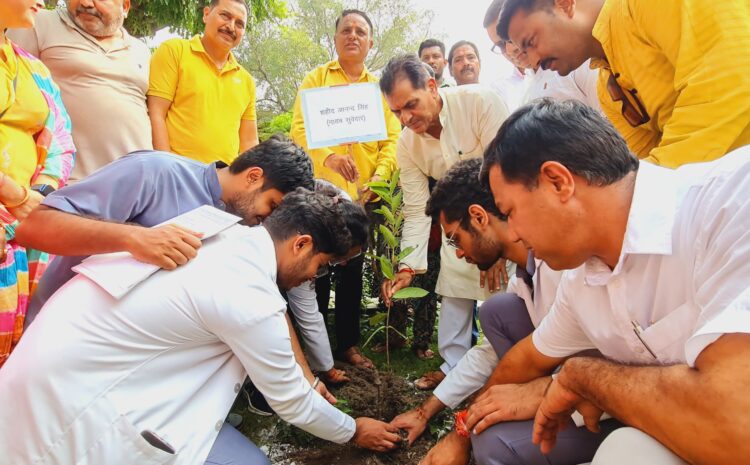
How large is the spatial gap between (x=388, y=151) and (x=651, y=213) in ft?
7.18

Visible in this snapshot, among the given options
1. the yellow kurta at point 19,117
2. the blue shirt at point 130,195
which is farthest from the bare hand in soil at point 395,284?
the yellow kurta at point 19,117

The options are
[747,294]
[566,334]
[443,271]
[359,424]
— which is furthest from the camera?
[443,271]

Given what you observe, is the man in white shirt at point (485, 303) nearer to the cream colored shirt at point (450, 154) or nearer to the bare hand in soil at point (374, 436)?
the bare hand in soil at point (374, 436)

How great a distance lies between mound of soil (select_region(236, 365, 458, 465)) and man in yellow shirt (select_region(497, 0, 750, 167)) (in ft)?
4.60

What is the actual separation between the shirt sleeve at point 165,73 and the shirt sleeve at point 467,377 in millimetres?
2209

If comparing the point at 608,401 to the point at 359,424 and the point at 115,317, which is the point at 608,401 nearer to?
the point at 359,424

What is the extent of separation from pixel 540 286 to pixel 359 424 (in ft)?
2.85

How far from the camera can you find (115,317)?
127cm

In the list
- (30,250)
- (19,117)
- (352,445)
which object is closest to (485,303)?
(352,445)

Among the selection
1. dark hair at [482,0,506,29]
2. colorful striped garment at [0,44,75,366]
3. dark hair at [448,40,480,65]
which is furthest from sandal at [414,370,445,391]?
dark hair at [448,40,480,65]

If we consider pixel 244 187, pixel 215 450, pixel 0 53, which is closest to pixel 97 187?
pixel 244 187

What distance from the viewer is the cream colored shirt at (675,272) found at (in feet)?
2.74

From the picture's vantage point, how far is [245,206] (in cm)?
198

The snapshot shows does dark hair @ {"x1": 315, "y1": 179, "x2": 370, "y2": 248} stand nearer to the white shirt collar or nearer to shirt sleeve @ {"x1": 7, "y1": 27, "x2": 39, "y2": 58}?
the white shirt collar
